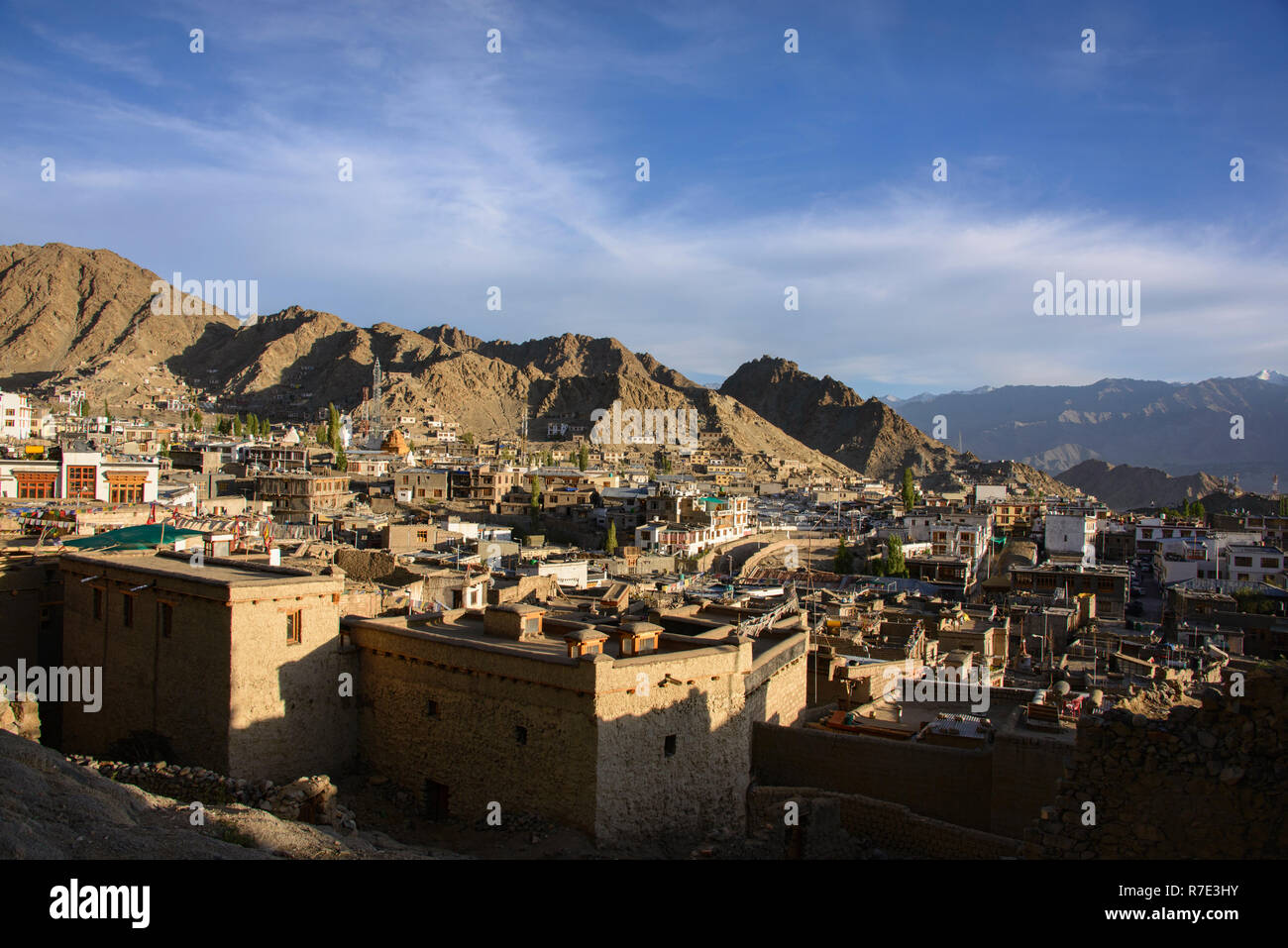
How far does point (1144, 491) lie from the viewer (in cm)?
16488

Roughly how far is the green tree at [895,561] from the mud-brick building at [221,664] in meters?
44.0

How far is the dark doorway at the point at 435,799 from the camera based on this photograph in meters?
14.0

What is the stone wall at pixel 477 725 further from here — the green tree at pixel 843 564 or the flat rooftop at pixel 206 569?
the green tree at pixel 843 564

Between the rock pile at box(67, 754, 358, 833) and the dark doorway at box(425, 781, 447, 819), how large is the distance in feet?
5.08

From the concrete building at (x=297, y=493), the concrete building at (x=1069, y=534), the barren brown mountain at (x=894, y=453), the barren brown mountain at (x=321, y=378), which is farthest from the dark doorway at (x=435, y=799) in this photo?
the barren brown mountain at (x=321, y=378)

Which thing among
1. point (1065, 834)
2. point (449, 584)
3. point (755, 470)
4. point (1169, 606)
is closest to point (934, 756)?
point (1065, 834)

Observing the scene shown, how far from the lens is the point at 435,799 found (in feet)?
46.6

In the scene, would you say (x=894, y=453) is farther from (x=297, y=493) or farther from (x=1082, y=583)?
(x=297, y=493)

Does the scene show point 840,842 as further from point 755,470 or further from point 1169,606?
point 755,470

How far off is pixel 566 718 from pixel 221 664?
17.4ft

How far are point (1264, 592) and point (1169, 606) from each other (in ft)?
14.8

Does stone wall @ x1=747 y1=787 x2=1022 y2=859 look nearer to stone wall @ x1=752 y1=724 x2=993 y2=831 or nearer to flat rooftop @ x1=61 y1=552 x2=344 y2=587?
stone wall @ x1=752 y1=724 x2=993 y2=831

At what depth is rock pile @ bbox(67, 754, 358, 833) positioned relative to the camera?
1173cm

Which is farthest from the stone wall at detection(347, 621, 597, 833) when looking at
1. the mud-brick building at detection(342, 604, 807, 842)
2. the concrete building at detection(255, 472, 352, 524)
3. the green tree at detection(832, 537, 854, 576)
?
the green tree at detection(832, 537, 854, 576)
